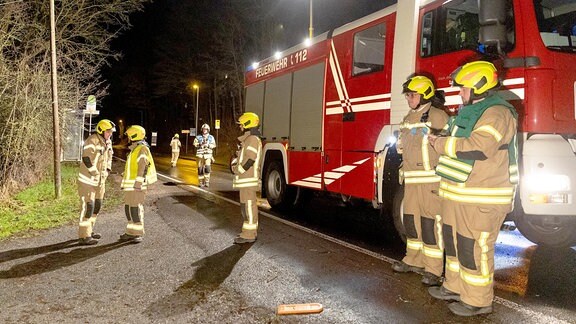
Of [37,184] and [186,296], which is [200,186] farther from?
[186,296]

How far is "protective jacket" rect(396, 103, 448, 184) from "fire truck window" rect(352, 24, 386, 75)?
189cm

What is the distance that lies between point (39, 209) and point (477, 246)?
8.36 meters

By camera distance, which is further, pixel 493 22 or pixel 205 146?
pixel 205 146

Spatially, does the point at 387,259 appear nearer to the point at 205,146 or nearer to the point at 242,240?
the point at 242,240

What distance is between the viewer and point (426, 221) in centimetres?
430

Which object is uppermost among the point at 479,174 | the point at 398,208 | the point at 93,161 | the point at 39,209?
the point at 479,174

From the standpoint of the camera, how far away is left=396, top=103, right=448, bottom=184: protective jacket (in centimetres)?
425

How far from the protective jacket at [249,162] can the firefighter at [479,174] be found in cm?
290

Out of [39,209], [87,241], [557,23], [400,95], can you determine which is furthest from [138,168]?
[557,23]

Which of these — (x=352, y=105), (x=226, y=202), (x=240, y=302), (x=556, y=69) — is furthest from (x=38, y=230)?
(x=556, y=69)

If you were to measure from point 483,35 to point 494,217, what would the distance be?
1.73 metres

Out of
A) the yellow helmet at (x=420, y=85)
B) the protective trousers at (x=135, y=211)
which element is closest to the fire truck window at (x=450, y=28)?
the yellow helmet at (x=420, y=85)

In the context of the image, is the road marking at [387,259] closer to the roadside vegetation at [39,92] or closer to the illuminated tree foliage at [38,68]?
the roadside vegetation at [39,92]

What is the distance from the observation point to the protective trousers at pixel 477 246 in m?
3.41
